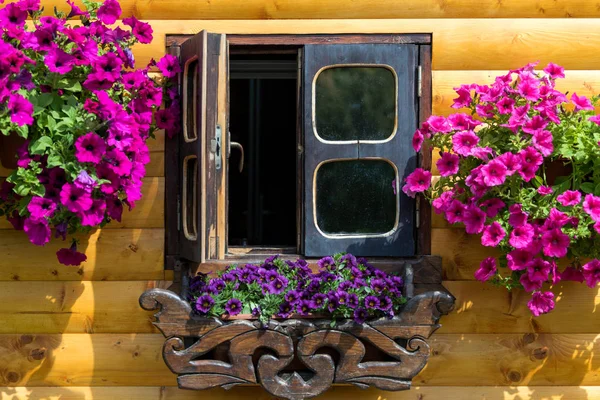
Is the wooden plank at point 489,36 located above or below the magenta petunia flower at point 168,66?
above

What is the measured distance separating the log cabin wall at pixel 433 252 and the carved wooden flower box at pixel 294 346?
0.35 meters

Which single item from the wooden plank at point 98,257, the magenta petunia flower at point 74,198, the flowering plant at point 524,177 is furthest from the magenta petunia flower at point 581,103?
the magenta petunia flower at point 74,198

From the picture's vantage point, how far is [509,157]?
9.80 ft

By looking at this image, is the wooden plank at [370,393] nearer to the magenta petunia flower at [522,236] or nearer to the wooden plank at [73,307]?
the wooden plank at [73,307]

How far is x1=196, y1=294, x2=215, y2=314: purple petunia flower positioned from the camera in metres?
3.09

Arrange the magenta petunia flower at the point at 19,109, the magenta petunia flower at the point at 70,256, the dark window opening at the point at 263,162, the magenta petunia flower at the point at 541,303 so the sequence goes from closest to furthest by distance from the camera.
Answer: the magenta petunia flower at the point at 19,109 < the magenta petunia flower at the point at 541,303 < the magenta petunia flower at the point at 70,256 < the dark window opening at the point at 263,162

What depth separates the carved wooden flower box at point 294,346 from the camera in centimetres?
310

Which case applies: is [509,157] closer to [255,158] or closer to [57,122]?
[57,122]

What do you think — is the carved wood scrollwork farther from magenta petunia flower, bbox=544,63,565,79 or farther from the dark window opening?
the dark window opening

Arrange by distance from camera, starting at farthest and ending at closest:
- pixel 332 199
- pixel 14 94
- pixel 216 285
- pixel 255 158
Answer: pixel 255 158 → pixel 332 199 → pixel 216 285 → pixel 14 94

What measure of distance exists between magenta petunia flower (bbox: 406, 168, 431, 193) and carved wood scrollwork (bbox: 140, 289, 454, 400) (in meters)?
0.40

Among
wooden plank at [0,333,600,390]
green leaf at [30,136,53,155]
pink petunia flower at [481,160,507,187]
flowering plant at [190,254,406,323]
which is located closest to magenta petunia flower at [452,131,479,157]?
pink petunia flower at [481,160,507,187]

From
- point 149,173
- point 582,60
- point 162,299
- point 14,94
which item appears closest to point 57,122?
point 14,94

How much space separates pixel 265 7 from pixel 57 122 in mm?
971
